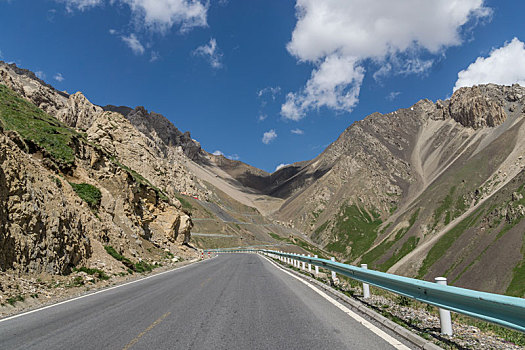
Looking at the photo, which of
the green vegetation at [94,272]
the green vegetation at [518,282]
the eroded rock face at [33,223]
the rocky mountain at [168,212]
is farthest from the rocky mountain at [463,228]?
the eroded rock face at [33,223]

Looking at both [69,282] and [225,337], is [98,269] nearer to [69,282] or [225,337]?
[69,282]

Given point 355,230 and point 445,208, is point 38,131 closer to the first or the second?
point 445,208

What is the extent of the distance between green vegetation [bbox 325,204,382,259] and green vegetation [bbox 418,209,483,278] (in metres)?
50.2

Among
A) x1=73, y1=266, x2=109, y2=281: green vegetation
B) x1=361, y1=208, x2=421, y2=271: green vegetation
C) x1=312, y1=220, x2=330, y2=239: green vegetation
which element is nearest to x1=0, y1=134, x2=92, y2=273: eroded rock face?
x1=73, y1=266, x2=109, y2=281: green vegetation

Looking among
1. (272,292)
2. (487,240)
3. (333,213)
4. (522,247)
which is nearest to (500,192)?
(487,240)

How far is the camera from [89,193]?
76.6 ft

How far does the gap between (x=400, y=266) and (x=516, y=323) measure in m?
119

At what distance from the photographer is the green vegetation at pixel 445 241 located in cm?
10081

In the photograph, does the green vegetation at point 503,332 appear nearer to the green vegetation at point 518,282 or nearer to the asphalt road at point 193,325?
the asphalt road at point 193,325

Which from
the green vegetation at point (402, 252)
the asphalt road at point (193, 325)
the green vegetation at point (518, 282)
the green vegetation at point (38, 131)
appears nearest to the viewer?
the asphalt road at point (193, 325)

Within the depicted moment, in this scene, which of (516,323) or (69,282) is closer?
(516,323)

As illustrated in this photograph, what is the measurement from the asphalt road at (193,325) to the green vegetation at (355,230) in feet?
515

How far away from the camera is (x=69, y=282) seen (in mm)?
13242

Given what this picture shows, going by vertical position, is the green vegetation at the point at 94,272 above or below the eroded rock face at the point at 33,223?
below
